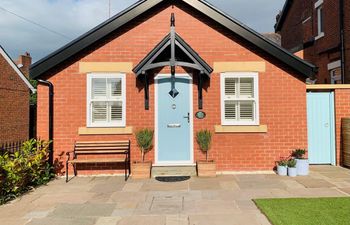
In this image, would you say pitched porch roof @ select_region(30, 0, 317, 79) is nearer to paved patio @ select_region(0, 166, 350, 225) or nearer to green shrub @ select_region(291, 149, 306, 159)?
green shrub @ select_region(291, 149, 306, 159)

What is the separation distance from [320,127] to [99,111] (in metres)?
6.70

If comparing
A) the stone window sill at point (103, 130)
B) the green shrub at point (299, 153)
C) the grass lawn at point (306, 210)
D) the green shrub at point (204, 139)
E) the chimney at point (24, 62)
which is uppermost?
the chimney at point (24, 62)

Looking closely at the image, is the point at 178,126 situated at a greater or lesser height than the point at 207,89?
lesser

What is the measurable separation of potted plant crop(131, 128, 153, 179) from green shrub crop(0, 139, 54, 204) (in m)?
2.26

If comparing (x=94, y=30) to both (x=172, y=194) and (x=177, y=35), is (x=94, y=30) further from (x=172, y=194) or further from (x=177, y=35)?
(x=172, y=194)

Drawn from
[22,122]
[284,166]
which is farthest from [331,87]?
[22,122]

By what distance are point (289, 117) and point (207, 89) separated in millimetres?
2439

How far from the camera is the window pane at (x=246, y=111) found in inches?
338

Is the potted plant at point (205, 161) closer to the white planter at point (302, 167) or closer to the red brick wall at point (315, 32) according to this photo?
the white planter at point (302, 167)

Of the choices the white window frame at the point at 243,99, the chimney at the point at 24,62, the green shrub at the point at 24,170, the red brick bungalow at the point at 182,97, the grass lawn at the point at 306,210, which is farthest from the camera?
the chimney at the point at 24,62

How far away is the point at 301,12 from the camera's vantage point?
16.2 m

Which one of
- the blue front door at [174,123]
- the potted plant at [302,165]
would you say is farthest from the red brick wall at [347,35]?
the blue front door at [174,123]

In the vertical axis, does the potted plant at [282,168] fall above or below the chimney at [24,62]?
below

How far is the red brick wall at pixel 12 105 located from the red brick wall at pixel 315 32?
17463mm
